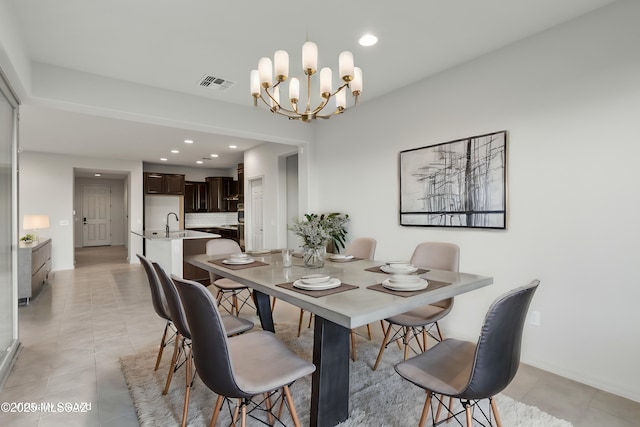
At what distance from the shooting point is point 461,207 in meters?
3.10

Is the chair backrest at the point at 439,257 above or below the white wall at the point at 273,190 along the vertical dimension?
below

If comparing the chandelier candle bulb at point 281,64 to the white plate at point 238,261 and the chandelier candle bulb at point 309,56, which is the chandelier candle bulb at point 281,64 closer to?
the chandelier candle bulb at point 309,56

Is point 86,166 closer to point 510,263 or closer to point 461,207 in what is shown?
point 461,207

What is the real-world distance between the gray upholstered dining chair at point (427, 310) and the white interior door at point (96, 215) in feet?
37.5

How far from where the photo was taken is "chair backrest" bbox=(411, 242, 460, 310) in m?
2.56

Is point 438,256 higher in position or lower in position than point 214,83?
lower

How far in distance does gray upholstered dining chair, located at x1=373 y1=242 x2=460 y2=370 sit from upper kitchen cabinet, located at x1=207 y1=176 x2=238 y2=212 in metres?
7.18

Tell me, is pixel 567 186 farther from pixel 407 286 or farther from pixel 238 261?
pixel 238 261

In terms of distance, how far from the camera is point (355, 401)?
2.08 metres

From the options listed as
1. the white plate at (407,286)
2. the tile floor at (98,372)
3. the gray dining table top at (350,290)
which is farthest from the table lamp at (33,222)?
the white plate at (407,286)

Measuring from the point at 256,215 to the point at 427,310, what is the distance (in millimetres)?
5082

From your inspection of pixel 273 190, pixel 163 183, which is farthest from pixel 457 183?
pixel 163 183

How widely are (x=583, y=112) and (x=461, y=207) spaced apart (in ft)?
3.73

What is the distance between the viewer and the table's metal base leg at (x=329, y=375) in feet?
5.75
